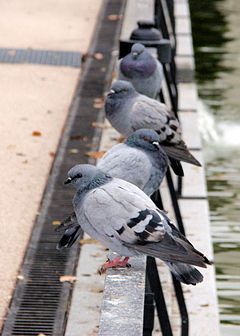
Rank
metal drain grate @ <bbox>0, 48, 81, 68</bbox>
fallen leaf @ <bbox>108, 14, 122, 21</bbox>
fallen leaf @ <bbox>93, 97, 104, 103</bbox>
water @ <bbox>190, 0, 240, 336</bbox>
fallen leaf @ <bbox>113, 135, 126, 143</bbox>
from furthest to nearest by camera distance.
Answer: fallen leaf @ <bbox>108, 14, 122, 21</bbox>
metal drain grate @ <bbox>0, 48, 81, 68</bbox>
fallen leaf @ <bbox>93, 97, 104, 103</bbox>
fallen leaf @ <bbox>113, 135, 126, 143</bbox>
water @ <bbox>190, 0, 240, 336</bbox>

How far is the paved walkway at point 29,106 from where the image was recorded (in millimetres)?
8047

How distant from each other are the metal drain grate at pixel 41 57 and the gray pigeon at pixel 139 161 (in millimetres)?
6915

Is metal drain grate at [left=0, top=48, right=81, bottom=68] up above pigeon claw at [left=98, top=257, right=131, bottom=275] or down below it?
above

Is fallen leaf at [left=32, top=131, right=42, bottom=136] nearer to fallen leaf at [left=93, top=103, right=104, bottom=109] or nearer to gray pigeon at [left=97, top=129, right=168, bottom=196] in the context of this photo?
fallen leaf at [left=93, top=103, right=104, bottom=109]

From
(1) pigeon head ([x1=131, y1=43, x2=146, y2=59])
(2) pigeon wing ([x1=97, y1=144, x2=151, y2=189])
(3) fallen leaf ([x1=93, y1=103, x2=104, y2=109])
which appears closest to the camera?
(2) pigeon wing ([x1=97, y1=144, x2=151, y2=189])

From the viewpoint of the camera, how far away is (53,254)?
7.76m

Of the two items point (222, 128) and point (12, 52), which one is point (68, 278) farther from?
point (12, 52)

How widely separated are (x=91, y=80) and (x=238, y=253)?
150 inches

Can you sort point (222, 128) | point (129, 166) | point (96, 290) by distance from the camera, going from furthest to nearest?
point (222, 128) < point (96, 290) < point (129, 166)

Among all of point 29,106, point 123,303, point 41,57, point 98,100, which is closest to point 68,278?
point 123,303

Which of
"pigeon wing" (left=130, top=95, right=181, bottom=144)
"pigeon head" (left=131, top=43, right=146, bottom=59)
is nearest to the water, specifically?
"pigeon wing" (left=130, top=95, right=181, bottom=144)

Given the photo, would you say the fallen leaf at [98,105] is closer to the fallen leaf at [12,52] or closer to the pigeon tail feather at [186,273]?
the fallen leaf at [12,52]

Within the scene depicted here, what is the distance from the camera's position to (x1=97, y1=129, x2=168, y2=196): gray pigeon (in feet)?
19.8

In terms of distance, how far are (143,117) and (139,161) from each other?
151cm
